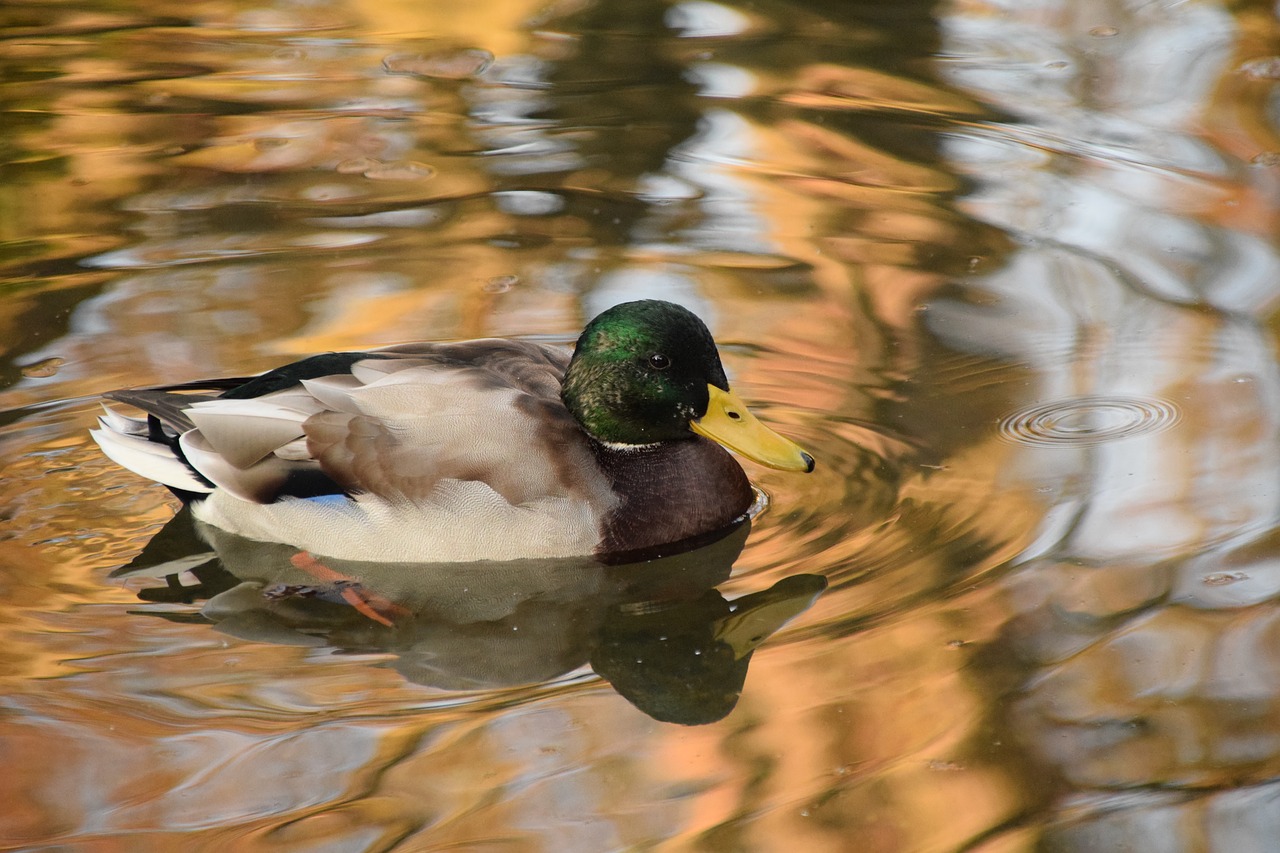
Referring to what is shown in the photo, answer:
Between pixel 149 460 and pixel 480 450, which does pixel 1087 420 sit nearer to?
pixel 480 450

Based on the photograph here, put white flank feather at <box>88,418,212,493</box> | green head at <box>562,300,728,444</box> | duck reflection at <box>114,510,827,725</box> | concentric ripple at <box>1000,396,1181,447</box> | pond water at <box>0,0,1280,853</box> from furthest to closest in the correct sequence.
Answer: concentric ripple at <box>1000,396,1181,447</box> < white flank feather at <box>88,418,212,493</box> < green head at <box>562,300,728,444</box> < duck reflection at <box>114,510,827,725</box> < pond water at <box>0,0,1280,853</box>

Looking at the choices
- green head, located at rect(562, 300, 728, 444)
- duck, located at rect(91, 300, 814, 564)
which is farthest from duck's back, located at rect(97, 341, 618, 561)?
green head, located at rect(562, 300, 728, 444)

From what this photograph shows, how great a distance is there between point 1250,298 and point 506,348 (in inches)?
126

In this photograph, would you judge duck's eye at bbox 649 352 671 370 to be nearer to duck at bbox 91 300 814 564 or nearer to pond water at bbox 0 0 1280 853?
duck at bbox 91 300 814 564

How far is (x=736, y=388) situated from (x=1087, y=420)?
1.32 metres

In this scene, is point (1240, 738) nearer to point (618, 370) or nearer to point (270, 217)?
point (618, 370)

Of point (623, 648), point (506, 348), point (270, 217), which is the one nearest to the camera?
point (623, 648)

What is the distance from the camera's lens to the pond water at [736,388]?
13.3 feet

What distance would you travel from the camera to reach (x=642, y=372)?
5.24 metres

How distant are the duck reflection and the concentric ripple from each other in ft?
3.72

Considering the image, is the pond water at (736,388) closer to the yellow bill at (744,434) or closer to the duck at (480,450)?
the duck at (480,450)

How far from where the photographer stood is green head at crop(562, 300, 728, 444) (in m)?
5.21

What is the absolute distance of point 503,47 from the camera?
10.1 meters

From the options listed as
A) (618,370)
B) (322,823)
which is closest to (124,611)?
(322,823)
